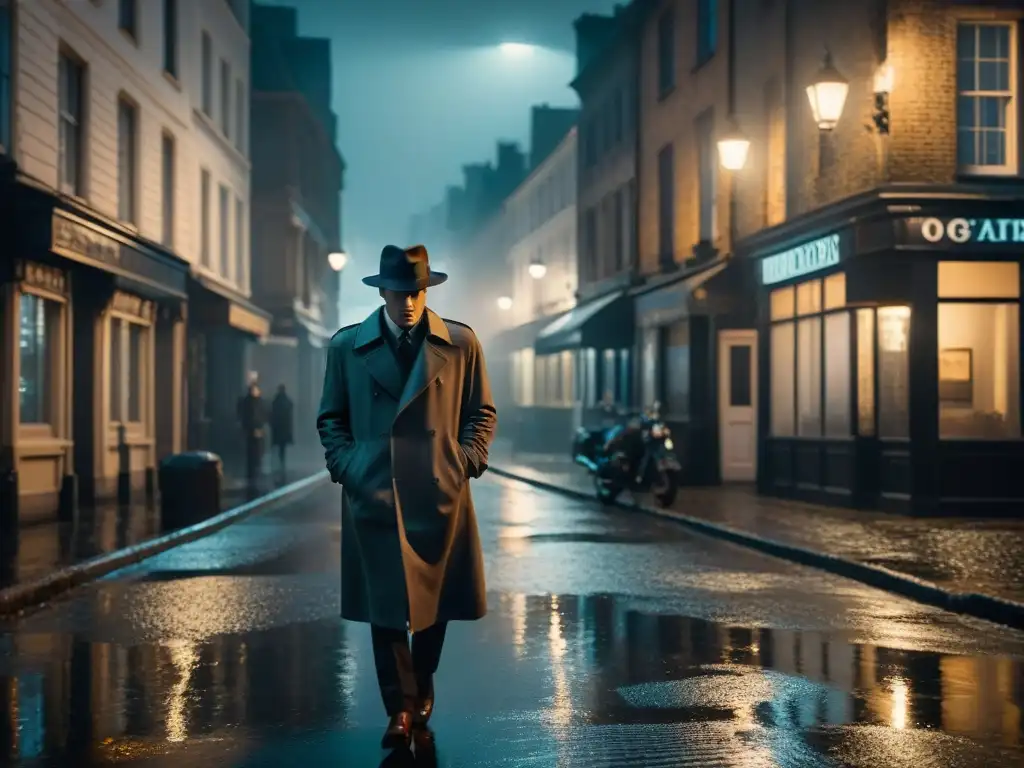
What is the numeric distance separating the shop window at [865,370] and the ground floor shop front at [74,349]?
30.9ft

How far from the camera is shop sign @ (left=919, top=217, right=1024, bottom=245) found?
16828mm

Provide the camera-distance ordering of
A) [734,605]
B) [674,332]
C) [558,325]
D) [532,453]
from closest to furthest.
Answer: [734,605] < [674,332] < [558,325] < [532,453]

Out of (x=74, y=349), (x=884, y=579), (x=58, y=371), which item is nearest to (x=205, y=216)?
(x=74, y=349)

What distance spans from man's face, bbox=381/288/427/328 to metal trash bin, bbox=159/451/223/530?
1083 centimetres

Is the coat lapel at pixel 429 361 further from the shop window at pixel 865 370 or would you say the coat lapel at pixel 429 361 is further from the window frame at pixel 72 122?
the window frame at pixel 72 122

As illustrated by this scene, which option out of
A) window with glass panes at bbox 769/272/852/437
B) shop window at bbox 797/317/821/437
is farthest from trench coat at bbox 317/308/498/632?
shop window at bbox 797/317/821/437

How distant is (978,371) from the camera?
1725 centimetres

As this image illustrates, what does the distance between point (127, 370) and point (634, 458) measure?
807 centimetres

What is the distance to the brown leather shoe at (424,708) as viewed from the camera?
225 inches

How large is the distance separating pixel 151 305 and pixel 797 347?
1046 cm

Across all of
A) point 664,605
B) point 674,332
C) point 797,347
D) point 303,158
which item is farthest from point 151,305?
point 303,158

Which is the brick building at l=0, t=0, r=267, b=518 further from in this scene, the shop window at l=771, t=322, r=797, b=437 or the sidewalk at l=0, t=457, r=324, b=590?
→ the shop window at l=771, t=322, r=797, b=437

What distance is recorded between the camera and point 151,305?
934 inches

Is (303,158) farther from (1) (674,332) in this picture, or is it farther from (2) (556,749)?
(2) (556,749)
